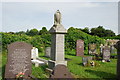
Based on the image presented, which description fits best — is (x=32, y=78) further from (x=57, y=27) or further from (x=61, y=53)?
(x=57, y=27)

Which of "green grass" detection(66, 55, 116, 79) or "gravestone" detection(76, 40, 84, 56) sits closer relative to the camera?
"green grass" detection(66, 55, 116, 79)

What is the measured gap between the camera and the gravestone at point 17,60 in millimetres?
6982

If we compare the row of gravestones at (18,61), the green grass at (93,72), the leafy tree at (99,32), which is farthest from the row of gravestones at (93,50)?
the leafy tree at (99,32)

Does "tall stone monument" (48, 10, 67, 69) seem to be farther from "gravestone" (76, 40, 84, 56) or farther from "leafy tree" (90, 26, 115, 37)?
"leafy tree" (90, 26, 115, 37)

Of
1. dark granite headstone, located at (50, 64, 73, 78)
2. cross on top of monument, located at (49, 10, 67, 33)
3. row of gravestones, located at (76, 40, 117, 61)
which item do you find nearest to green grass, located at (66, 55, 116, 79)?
cross on top of monument, located at (49, 10, 67, 33)

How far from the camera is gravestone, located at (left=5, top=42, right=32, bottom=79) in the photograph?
6.98 metres

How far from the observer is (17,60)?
7.11 meters

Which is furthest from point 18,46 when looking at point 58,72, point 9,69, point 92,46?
point 92,46

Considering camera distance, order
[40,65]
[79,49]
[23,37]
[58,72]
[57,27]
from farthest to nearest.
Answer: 1. [23,37]
2. [79,49]
3. [40,65]
4. [57,27]
5. [58,72]

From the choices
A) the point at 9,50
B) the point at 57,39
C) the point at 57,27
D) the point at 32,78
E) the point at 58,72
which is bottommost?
the point at 32,78

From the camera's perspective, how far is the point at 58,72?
5.34 metres

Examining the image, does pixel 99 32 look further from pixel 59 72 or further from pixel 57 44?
pixel 59 72

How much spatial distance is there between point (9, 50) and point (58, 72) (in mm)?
2842

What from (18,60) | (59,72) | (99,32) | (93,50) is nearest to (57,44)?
(18,60)
